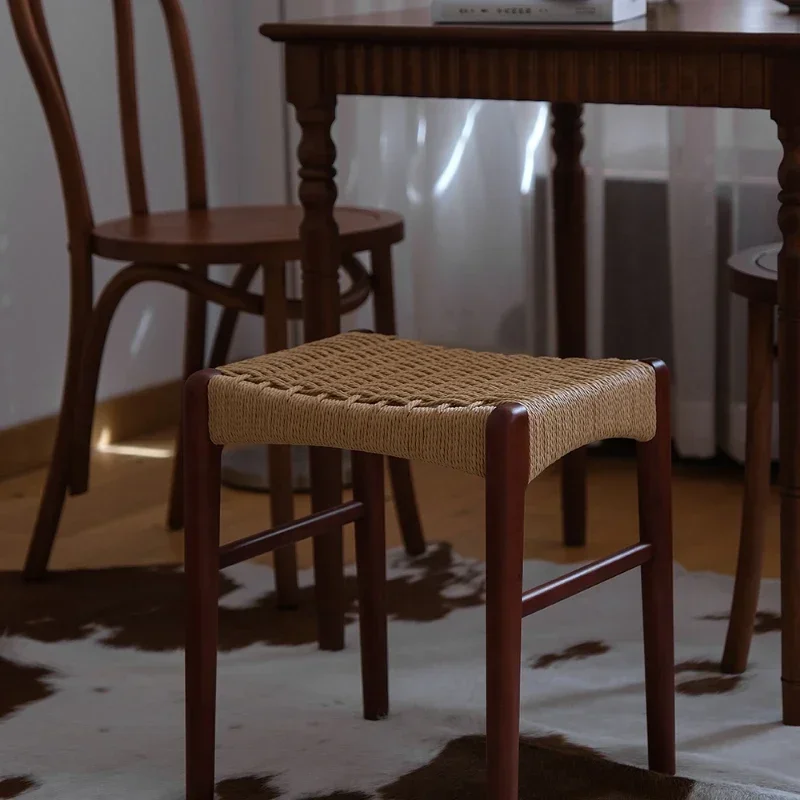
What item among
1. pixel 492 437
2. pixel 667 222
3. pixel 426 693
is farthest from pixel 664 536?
pixel 667 222

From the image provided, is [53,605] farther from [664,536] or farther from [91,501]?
[664,536]

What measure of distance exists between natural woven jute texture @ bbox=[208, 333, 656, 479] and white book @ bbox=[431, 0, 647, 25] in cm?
37

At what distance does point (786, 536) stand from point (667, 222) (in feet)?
3.78

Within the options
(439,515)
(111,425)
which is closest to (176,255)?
(439,515)

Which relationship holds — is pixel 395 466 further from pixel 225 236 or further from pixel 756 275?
pixel 756 275

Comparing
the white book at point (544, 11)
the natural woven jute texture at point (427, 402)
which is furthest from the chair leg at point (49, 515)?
the white book at point (544, 11)

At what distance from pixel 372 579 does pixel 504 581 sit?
1.32ft

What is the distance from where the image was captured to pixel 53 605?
77.4 inches

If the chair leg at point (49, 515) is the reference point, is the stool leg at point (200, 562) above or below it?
above

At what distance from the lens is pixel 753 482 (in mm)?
1644

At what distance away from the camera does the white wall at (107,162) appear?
260 centimetres

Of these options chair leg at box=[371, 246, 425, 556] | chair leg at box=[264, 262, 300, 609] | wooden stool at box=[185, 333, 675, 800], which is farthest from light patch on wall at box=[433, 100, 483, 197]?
wooden stool at box=[185, 333, 675, 800]

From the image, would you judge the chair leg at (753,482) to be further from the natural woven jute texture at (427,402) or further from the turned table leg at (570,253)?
the turned table leg at (570,253)

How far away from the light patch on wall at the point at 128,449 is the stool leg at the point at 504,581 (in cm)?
164
